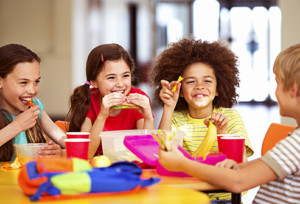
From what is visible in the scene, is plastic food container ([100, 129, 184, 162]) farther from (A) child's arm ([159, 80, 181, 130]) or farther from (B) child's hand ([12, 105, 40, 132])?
(A) child's arm ([159, 80, 181, 130])

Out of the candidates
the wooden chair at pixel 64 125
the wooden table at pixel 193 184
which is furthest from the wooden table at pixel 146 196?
the wooden chair at pixel 64 125

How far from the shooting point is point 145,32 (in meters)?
14.4

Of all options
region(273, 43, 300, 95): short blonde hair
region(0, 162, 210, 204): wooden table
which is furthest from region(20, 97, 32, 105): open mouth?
region(273, 43, 300, 95): short blonde hair

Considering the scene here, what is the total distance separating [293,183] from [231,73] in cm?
108

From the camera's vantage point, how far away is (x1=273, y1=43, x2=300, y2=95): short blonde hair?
1536mm

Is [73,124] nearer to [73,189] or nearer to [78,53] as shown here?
[73,189]

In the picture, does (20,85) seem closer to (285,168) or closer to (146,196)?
(146,196)

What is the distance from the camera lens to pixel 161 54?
2619 millimetres

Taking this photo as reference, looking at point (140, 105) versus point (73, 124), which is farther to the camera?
point (73, 124)

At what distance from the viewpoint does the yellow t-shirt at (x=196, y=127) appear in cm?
220

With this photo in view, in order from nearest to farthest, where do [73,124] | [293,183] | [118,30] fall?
[293,183]
[73,124]
[118,30]

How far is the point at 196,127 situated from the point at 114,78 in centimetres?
52

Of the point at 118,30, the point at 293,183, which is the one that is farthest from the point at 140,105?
the point at 118,30

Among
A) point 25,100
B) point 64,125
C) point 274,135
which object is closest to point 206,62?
point 274,135
